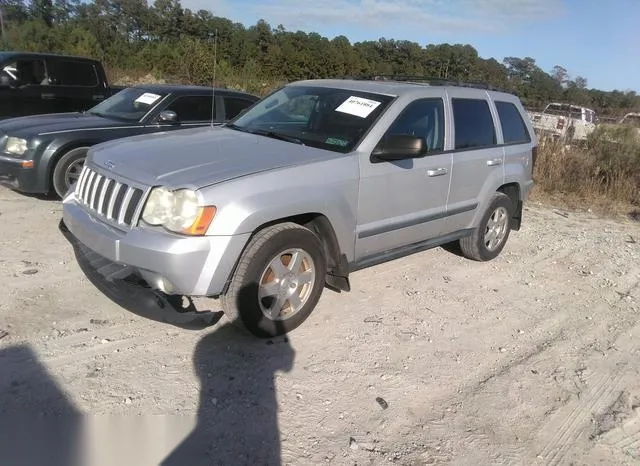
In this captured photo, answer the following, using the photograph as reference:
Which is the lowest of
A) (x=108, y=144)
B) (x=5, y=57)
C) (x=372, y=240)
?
(x=372, y=240)

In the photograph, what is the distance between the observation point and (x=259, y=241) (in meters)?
3.47

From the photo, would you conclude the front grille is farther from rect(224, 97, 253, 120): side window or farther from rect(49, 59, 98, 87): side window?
rect(49, 59, 98, 87): side window

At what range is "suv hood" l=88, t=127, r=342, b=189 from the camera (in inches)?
134

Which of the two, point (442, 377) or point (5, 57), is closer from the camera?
point (442, 377)

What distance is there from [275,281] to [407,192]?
1.43m

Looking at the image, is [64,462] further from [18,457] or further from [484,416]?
[484,416]

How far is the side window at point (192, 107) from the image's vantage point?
24.3 ft

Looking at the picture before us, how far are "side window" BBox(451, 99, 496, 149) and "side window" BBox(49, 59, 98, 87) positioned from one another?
23.9 ft

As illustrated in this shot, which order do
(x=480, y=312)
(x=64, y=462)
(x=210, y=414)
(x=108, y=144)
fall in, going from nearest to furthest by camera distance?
(x=64, y=462)
(x=210, y=414)
(x=108, y=144)
(x=480, y=312)

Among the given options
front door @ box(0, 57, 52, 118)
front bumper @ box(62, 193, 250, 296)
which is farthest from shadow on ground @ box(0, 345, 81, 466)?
front door @ box(0, 57, 52, 118)

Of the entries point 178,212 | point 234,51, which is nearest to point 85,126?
point 178,212

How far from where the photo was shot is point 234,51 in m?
47.0

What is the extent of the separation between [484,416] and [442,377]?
0.43m

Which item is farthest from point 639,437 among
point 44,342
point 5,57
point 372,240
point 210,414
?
point 5,57
